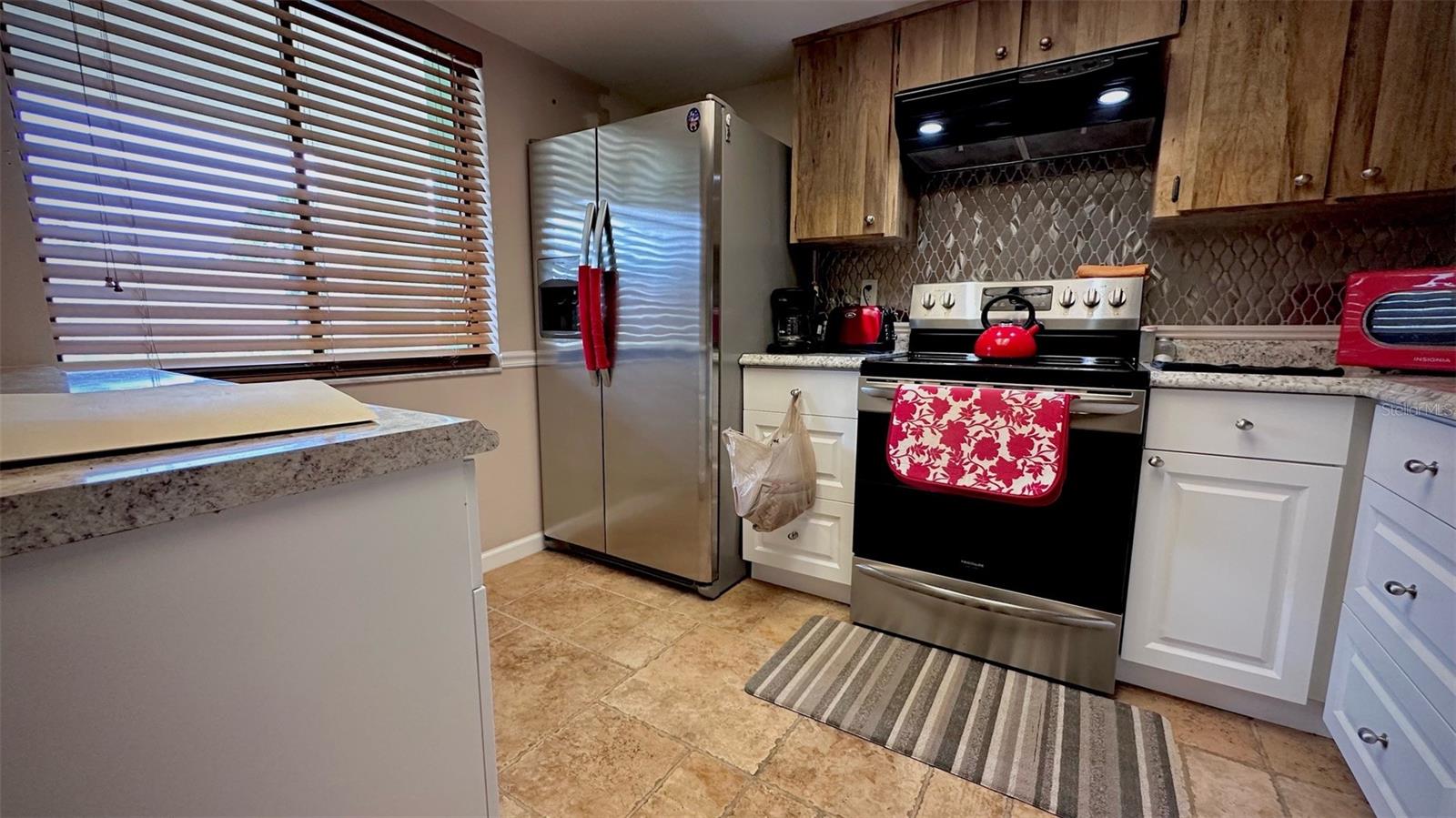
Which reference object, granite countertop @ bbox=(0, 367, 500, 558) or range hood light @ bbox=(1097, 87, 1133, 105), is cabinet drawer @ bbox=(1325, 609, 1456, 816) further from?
granite countertop @ bbox=(0, 367, 500, 558)

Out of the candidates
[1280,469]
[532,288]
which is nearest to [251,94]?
[532,288]

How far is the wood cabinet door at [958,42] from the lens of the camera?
1.82 metres

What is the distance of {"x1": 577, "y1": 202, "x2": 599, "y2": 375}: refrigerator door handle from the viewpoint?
7.00 ft

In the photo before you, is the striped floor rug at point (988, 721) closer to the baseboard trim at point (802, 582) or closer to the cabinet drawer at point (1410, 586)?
the baseboard trim at point (802, 582)

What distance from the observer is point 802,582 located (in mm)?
2186

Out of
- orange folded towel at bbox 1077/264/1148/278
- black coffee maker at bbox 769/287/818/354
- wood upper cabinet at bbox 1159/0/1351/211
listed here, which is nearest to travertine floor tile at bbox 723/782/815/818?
black coffee maker at bbox 769/287/818/354

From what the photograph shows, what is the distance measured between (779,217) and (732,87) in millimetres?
932

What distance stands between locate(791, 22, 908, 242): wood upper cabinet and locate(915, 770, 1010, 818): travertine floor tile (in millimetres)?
1749

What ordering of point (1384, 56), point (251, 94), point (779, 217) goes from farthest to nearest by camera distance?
point (779, 217), point (251, 94), point (1384, 56)

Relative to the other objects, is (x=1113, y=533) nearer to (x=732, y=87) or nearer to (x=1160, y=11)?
(x=1160, y=11)

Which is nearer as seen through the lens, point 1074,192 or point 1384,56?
point 1384,56

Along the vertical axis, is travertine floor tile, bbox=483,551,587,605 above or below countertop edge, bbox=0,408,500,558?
below

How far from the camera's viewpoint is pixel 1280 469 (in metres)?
1.34

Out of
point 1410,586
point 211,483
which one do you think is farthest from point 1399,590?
point 211,483
